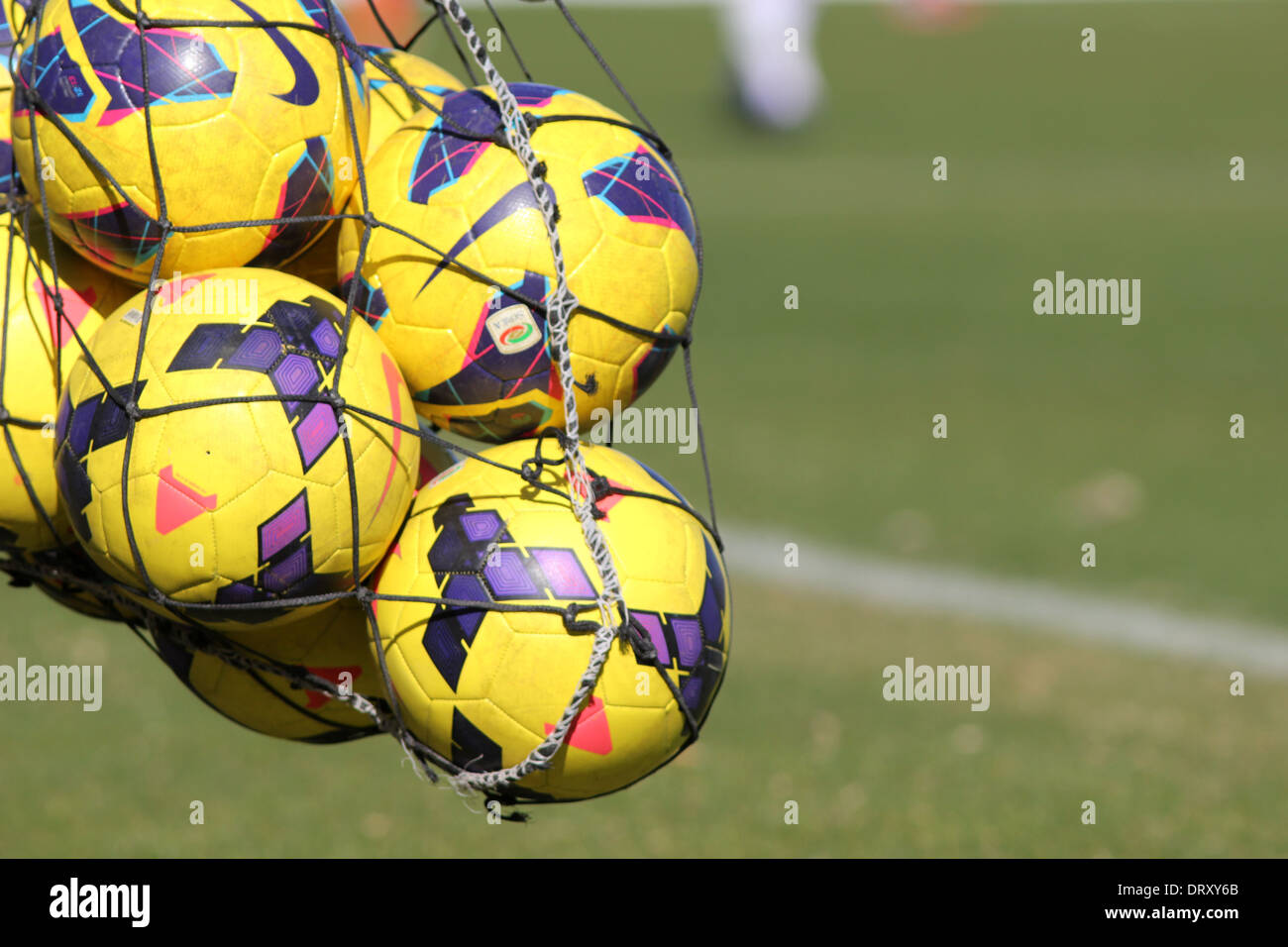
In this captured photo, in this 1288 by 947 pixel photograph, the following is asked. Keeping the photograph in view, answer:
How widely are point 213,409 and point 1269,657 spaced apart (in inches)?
354

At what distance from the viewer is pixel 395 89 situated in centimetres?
446

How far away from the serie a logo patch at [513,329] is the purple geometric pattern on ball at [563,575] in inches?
22.6

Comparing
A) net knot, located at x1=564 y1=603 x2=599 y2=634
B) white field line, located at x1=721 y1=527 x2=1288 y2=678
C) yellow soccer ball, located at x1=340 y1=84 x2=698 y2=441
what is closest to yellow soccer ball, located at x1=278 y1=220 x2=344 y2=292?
yellow soccer ball, located at x1=340 y1=84 x2=698 y2=441

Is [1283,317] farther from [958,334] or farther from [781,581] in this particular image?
[781,581]

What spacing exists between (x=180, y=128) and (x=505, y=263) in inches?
36.9

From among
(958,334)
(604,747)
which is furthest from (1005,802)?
(958,334)

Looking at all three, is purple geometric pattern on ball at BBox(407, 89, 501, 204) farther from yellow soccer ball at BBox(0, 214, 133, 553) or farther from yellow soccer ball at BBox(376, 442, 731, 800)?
yellow soccer ball at BBox(0, 214, 133, 553)

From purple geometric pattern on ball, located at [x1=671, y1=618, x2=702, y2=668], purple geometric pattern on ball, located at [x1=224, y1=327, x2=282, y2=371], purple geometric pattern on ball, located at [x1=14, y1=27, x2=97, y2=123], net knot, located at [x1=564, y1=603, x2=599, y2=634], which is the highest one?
purple geometric pattern on ball, located at [x1=14, y1=27, x2=97, y2=123]

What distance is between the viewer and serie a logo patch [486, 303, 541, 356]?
3.90m

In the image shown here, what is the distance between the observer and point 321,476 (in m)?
3.65

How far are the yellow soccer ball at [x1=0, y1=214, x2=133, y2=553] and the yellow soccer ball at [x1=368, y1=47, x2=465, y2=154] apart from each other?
3.32 ft

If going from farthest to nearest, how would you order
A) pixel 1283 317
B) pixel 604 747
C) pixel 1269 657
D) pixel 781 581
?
pixel 1283 317
pixel 781 581
pixel 1269 657
pixel 604 747

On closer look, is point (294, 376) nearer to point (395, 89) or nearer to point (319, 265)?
point (319, 265)

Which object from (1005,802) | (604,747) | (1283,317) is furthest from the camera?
(1283,317)
